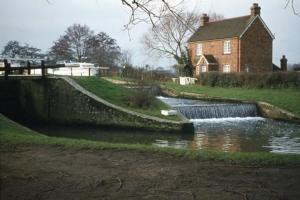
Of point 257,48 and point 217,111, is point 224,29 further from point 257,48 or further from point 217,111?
point 217,111

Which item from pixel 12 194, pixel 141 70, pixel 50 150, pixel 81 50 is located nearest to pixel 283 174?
pixel 12 194

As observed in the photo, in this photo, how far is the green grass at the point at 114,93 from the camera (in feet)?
75.6

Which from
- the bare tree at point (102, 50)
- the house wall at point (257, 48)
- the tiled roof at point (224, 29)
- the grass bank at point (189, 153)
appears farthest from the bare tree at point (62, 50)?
the grass bank at point (189, 153)

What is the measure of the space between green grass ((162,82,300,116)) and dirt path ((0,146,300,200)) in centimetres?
1910

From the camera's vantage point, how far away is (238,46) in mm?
47438

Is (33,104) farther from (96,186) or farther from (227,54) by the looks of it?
(227,54)

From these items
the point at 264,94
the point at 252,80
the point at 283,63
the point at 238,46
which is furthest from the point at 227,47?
the point at 264,94

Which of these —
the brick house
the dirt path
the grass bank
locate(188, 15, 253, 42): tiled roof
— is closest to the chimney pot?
the brick house

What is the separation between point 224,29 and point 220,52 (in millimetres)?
2777

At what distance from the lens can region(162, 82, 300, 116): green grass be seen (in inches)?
1084

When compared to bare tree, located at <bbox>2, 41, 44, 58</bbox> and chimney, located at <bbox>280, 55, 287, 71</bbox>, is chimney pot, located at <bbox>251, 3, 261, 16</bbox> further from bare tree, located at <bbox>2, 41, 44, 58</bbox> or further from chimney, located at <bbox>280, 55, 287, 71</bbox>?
bare tree, located at <bbox>2, 41, 44, 58</bbox>

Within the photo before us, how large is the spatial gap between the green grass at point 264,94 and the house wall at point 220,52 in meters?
9.95

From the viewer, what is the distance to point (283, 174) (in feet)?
Result: 24.9

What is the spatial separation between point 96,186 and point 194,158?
2717 mm
